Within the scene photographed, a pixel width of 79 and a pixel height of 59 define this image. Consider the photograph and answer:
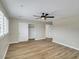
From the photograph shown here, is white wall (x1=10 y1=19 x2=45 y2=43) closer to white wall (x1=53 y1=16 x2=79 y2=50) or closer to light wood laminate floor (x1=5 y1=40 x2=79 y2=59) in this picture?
light wood laminate floor (x1=5 y1=40 x2=79 y2=59)

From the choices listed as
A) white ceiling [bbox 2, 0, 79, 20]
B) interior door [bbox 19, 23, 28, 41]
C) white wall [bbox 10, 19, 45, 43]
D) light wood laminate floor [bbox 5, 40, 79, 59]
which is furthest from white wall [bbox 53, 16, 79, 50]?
interior door [bbox 19, 23, 28, 41]

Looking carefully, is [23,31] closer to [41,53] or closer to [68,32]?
[41,53]

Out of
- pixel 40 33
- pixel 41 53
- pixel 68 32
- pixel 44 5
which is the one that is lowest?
pixel 41 53

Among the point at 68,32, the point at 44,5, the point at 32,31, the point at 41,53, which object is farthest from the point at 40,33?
the point at 44,5

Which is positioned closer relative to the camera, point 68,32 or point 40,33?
point 68,32

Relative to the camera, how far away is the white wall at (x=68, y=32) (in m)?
5.16

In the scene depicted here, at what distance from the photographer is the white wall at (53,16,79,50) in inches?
203

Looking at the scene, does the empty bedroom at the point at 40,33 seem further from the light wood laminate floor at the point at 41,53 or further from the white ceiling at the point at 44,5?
the white ceiling at the point at 44,5

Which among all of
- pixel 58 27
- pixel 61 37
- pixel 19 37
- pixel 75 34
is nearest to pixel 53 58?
pixel 75 34

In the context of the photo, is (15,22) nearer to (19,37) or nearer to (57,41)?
(19,37)

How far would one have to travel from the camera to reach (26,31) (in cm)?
781

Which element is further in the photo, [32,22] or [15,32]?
[32,22]

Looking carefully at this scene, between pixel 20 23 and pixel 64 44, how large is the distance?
4668mm

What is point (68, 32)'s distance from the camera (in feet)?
19.1
